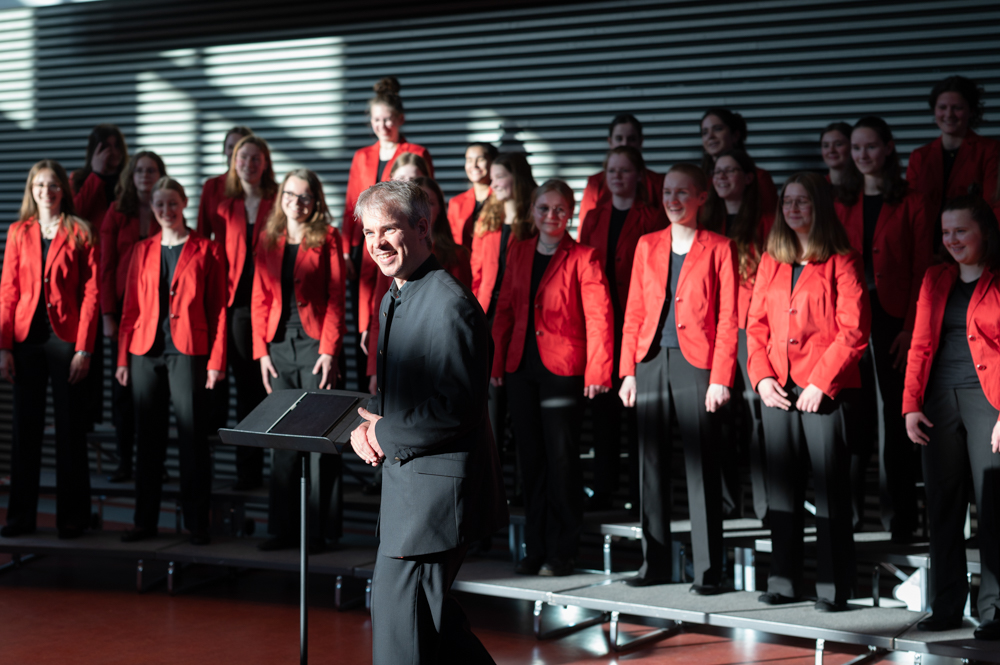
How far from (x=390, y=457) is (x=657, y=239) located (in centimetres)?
209

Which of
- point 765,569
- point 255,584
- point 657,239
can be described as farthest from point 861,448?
point 255,584

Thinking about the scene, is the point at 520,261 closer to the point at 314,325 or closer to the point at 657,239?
the point at 657,239

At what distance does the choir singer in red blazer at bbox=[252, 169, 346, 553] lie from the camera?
15.9 feet

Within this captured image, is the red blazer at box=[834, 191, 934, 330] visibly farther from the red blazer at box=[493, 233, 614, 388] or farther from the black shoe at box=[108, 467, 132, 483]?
the black shoe at box=[108, 467, 132, 483]

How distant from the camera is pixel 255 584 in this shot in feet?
17.0

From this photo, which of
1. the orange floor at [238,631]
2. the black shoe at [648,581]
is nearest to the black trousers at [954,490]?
the orange floor at [238,631]

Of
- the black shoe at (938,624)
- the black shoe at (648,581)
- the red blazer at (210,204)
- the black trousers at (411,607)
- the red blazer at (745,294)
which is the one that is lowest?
the black shoe at (938,624)

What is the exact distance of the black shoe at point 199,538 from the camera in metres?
5.02

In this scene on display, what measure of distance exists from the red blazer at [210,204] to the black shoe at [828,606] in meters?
3.86

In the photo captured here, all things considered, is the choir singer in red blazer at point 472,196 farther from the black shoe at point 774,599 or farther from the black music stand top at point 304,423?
the black shoe at point 774,599

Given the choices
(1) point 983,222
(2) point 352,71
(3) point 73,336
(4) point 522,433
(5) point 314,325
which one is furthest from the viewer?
(2) point 352,71

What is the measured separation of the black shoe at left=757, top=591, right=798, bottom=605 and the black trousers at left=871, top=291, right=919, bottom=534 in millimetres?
721

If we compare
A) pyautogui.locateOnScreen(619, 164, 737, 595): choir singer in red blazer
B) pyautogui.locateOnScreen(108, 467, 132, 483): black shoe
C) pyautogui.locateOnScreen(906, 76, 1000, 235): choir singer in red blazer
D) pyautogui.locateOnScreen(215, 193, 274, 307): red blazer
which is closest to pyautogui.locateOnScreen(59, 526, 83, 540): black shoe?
pyautogui.locateOnScreen(108, 467, 132, 483): black shoe

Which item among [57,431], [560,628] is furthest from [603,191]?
[57,431]
